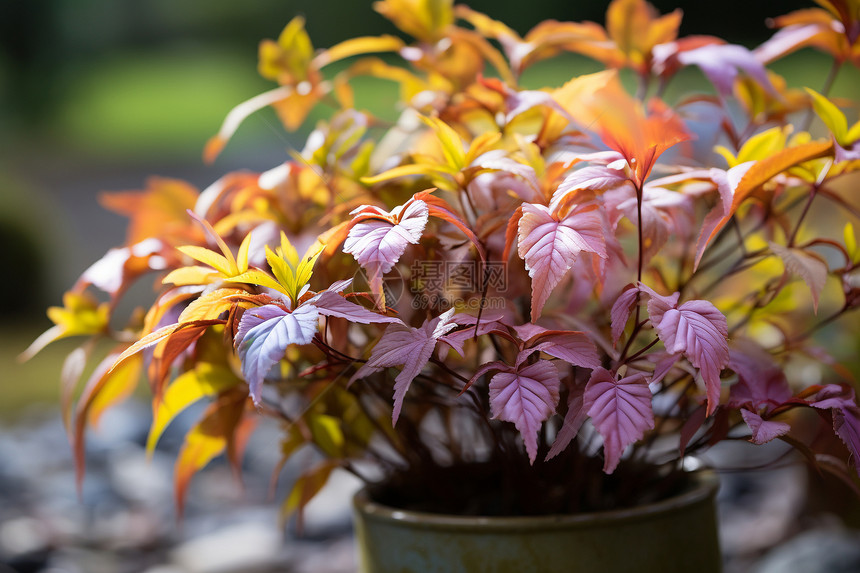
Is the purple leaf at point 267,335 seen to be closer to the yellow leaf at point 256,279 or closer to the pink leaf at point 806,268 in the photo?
the yellow leaf at point 256,279

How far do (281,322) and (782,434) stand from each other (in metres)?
0.30

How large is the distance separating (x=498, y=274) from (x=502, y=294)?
0.07 ft

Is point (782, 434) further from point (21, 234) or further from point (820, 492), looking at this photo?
point (21, 234)

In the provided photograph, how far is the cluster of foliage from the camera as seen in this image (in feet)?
1.40

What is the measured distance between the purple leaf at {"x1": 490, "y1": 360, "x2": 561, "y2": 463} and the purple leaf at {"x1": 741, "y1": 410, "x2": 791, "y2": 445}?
12cm

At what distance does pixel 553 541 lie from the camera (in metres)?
0.50

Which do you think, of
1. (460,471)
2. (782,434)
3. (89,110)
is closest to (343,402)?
(460,471)

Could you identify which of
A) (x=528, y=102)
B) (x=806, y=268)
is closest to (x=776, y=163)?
(x=806, y=268)

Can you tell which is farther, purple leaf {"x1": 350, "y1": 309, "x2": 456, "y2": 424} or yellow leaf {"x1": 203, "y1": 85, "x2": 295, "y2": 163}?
yellow leaf {"x1": 203, "y1": 85, "x2": 295, "y2": 163}

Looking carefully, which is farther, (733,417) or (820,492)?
(820,492)

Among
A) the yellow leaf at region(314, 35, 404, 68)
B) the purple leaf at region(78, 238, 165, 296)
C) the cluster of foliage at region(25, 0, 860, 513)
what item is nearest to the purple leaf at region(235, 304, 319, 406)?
the cluster of foliage at region(25, 0, 860, 513)

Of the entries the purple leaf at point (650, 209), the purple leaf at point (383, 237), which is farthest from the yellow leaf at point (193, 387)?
the purple leaf at point (650, 209)

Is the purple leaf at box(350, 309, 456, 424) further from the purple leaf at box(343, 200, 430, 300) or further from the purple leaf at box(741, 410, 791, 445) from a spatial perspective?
the purple leaf at box(741, 410, 791, 445)

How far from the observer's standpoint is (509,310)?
52cm
